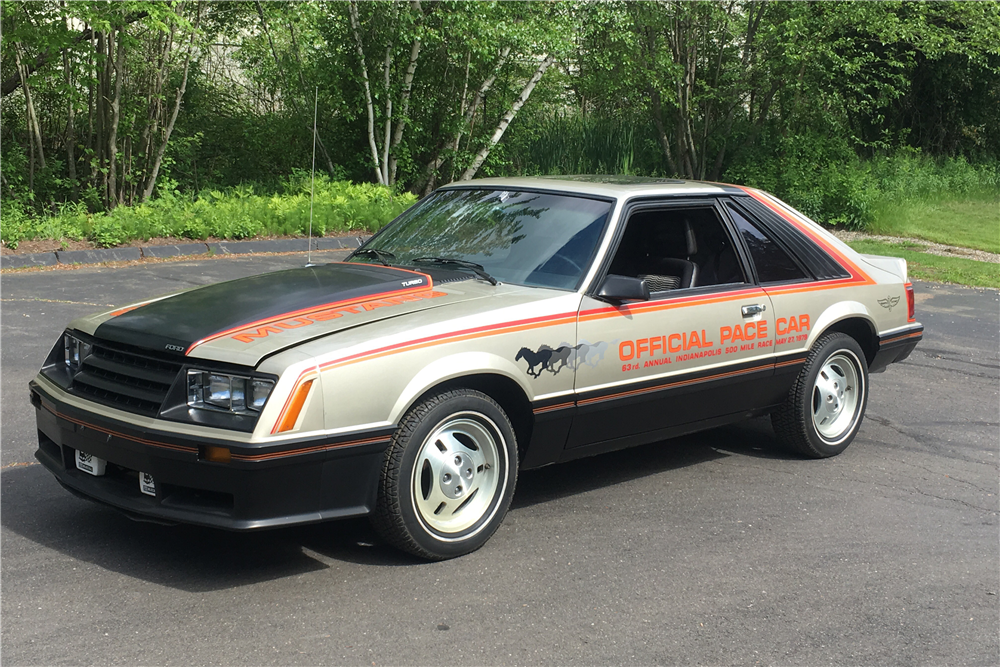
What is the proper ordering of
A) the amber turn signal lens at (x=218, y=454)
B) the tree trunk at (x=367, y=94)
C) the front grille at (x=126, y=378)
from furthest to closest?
the tree trunk at (x=367, y=94) → the front grille at (x=126, y=378) → the amber turn signal lens at (x=218, y=454)

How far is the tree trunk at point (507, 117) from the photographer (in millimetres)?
18875

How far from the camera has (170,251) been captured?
13.4 m

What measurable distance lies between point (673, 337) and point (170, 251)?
32.6 ft

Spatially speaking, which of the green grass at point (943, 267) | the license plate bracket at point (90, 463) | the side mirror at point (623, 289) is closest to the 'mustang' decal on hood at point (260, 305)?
the license plate bracket at point (90, 463)

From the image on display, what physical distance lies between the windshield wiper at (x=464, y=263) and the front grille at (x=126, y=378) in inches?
64.2

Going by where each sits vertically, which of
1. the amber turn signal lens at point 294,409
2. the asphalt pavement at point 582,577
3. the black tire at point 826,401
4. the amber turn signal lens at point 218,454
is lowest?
the asphalt pavement at point 582,577

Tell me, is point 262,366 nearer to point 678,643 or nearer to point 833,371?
point 678,643

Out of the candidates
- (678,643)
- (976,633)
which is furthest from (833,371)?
(678,643)

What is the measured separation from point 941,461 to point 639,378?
8.05 ft

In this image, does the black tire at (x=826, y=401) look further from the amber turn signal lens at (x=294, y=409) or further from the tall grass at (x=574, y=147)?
the tall grass at (x=574, y=147)

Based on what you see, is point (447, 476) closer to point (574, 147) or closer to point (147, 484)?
point (147, 484)

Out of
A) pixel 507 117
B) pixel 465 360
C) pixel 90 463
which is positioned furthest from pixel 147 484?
pixel 507 117

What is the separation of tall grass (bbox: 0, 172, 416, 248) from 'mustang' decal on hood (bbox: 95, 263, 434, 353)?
31.2 ft

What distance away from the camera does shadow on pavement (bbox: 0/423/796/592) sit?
4.09 metres
